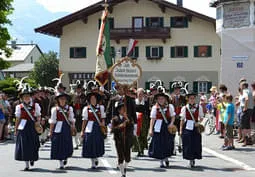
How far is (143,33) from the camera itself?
53750 millimetres

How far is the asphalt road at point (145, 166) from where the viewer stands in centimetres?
1230

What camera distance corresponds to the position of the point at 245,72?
21953mm

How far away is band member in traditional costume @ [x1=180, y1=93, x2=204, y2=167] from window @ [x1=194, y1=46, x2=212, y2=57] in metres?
41.0

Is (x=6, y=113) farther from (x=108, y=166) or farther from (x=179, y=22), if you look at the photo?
(x=179, y=22)

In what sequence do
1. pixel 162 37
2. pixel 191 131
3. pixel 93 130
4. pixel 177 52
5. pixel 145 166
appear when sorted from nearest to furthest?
pixel 93 130 < pixel 191 131 < pixel 145 166 < pixel 162 37 < pixel 177 52

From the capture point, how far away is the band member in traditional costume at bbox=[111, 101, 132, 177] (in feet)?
A: 38.3

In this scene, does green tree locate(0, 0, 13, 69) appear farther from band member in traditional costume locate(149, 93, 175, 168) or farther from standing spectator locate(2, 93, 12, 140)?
band member in traditional costume locate(149, 93, 175, 168)

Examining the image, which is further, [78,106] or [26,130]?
[78,106]

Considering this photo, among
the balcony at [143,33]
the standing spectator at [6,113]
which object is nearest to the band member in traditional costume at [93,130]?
the standing spectator at [6,113]

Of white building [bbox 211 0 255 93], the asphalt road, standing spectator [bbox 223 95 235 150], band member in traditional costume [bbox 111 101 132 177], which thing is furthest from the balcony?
band member in traditional costume [bbox 111 101 132 177]

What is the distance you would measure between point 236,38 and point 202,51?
32485 millimetres

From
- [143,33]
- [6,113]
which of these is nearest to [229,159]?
[6,113]

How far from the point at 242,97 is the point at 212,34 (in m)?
36.1

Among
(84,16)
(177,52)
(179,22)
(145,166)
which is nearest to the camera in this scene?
(145,166)
